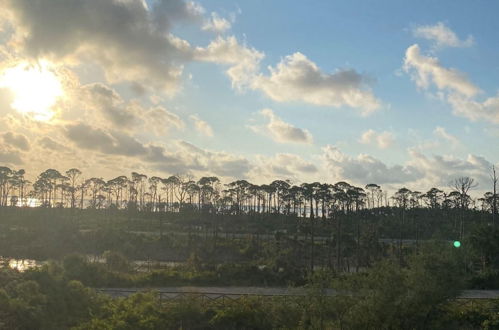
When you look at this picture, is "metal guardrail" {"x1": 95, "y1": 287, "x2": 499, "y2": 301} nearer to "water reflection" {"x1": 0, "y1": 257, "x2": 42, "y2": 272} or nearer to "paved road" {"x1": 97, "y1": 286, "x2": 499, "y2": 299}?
"paved road" {"x1": 97, "y1": 286, "x2": 499, "y2": 299}

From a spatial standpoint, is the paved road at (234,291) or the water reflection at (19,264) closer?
the water reflection at (19,264)

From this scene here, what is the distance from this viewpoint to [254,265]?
46.0 meters

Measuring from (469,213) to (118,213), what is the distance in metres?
76.9

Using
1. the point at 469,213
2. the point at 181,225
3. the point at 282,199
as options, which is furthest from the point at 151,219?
the point at 469,213

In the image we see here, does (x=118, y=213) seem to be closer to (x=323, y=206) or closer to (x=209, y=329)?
(x=323, y=206)

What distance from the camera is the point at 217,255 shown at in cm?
6012

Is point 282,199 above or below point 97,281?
above

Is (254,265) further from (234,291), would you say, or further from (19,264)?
(19,264)

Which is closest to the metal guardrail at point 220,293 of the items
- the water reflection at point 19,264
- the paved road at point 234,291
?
the paved road at point 234,291

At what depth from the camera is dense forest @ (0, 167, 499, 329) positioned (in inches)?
910

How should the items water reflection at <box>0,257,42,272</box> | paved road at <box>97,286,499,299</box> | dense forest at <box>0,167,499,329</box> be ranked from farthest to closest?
paved road at <box>97,286,499,299</box> < water reflection at <box>0,257,42,272</box> < dense forest at <box>0,167,499,329</box>

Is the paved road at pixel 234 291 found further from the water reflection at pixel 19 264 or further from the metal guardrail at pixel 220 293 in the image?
the water reflection at pixel 19 264

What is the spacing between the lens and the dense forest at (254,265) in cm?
2312

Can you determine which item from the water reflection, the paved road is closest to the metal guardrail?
the paved road
